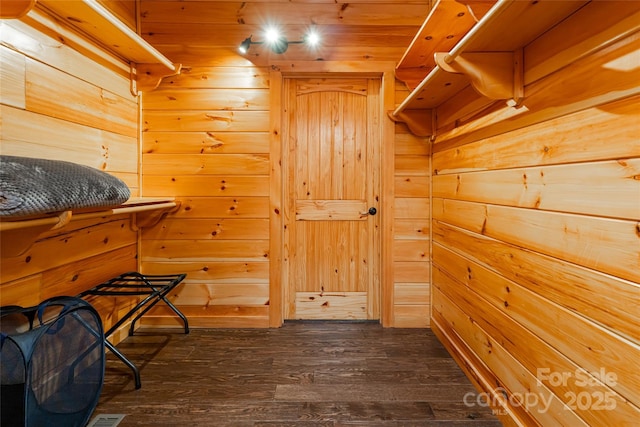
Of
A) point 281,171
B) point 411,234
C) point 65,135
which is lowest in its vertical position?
point 411,234

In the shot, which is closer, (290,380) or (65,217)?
(65,217)

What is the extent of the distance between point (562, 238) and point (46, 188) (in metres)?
1.74

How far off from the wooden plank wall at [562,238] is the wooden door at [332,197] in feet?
2.95

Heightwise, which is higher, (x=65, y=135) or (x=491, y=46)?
(x=491, y=46)

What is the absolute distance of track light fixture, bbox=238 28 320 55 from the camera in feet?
7.30

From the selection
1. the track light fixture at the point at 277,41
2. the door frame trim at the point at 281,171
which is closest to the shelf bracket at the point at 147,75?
the track light fixture at the point at 277,41

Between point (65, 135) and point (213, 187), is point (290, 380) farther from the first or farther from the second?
point (65, 135)

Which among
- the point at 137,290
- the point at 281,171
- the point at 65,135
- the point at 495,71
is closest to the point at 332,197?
the point at 281,171

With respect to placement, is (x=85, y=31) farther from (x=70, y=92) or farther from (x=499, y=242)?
(x=499, y=242)

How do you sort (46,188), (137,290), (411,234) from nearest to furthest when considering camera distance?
(46,188) → (137,290) → (411,234)

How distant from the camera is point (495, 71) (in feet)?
4.14

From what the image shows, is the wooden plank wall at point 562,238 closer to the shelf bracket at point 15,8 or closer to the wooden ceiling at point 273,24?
the wooden ceiling at point 273,24

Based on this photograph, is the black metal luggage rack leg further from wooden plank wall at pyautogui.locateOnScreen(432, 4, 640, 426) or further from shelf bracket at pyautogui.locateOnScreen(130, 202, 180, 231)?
wooden plank wall at pyautogui.locateOnScreen(432, 4, 640, 426)

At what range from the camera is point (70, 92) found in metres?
1.65
